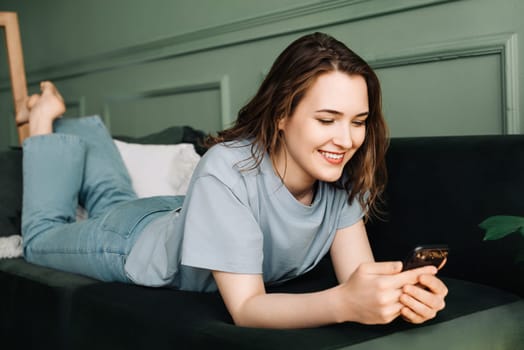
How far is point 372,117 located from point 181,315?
516mm

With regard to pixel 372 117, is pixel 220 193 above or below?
below

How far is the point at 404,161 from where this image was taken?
158 centimetres

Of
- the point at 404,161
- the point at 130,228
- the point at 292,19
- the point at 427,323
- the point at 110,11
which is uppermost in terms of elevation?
the point at 110,11

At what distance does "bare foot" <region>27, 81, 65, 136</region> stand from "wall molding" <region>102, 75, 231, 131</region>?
662 millimetres

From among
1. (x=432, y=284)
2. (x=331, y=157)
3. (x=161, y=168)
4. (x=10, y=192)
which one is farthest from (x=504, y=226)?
(x=10, y=192)

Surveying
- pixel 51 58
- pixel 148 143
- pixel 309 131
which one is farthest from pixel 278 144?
pixel 51 58

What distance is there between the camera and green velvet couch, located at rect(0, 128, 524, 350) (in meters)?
1.00

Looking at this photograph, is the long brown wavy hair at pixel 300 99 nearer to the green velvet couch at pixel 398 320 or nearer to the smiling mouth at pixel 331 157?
the smiling mouth at pixel 331 157

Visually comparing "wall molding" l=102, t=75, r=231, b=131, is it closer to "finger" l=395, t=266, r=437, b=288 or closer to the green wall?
the green wall

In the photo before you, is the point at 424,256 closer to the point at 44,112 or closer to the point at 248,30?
the point at 44,112

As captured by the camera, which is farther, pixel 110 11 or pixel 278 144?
pixel 110 11

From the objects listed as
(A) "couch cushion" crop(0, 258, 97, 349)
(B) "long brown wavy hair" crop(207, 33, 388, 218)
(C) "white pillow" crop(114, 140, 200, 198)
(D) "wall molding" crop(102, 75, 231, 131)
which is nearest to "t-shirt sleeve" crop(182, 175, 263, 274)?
(B) "long brown wavy hair" crop(207, 33, 388, 218)

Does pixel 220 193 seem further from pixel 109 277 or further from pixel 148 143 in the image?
pixel 148 143

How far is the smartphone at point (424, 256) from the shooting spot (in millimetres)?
921
